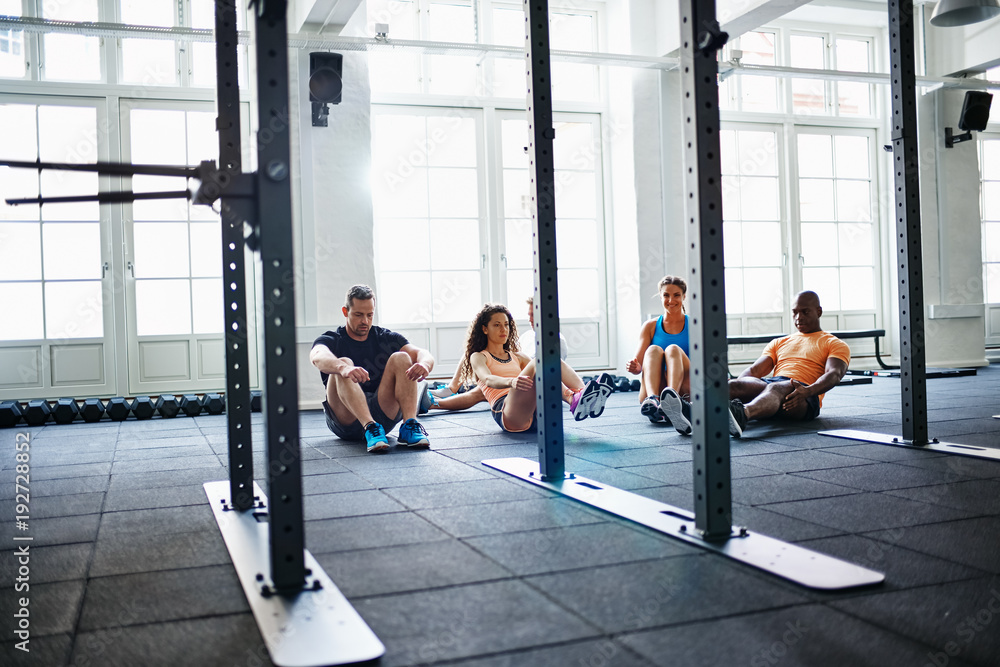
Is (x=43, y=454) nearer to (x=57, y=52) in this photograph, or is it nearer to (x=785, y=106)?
(x=57, y=52)

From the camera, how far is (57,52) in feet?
21.9

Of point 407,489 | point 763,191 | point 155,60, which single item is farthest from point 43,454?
point 763,191

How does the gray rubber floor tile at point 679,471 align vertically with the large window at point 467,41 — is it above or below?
below

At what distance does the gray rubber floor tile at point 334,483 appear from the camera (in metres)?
3.20

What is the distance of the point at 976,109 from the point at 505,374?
643cm

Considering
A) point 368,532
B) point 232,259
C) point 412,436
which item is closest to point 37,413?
point 412,436

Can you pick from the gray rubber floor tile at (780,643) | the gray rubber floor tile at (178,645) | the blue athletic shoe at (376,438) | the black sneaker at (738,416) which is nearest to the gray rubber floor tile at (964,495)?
the gray rubber floor tile at (780,643)

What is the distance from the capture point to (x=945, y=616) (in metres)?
1.66

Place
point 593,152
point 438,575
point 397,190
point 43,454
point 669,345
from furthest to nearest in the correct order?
point 593,152, point 397,190, point 669,345, point 43,454, point 438,575

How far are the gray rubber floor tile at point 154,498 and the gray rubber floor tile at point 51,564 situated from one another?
0.53m

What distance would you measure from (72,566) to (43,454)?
253 cm

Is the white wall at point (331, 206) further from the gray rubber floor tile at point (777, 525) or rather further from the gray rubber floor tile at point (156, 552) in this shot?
the gray rubber floor tile at point (777, 525)

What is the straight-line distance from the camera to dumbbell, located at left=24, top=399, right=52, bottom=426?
5.77 metres

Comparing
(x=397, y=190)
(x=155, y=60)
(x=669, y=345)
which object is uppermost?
(x=155, y=60)
